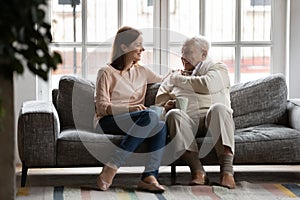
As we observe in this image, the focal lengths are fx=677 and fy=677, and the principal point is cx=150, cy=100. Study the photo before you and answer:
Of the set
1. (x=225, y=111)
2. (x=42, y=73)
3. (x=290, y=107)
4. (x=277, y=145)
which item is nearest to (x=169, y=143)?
(x=225, y=111)

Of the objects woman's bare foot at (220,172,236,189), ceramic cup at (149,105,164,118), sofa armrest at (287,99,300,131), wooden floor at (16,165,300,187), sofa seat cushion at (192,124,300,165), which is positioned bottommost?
wooden floor at (16,165,300,187)

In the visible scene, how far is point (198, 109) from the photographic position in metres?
4.46

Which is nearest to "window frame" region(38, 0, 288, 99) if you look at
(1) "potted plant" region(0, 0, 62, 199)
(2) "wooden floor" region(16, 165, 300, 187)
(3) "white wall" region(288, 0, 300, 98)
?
(3) "white wall" region(288, 0, 300, 98)

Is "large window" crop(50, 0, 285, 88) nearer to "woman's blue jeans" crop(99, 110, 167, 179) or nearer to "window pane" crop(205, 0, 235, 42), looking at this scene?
"window pane" crop(205, 0, 235, 42)

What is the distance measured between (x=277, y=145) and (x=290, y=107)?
0.53m

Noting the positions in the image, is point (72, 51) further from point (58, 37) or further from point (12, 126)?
point (12, 126)

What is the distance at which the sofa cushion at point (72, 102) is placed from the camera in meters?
4.66

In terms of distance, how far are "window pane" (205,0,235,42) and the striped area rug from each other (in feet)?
4.96

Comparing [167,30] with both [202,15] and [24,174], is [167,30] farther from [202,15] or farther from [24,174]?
[24,174]

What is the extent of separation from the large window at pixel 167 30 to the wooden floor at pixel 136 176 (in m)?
0.76

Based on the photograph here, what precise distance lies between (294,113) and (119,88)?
123 centimetres

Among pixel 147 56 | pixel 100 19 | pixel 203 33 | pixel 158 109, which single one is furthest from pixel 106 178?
pixel 203 33

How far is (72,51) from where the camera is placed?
5289mm

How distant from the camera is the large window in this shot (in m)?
5.27
